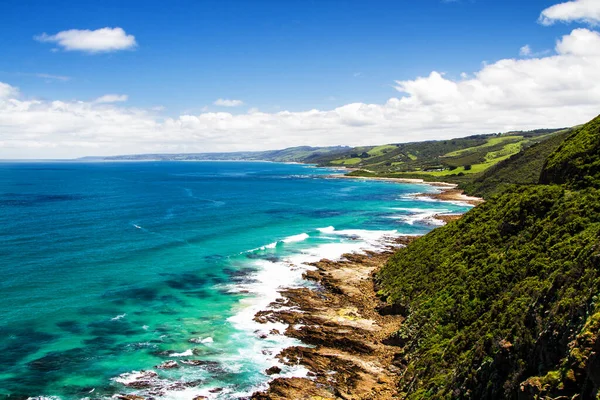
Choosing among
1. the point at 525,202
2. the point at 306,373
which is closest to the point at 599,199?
the point at 525,202

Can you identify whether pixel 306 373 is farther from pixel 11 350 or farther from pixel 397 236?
pixel 397 236

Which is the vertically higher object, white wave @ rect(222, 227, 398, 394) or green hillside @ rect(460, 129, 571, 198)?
green hillside @ rect(460, 129, 571, 198)

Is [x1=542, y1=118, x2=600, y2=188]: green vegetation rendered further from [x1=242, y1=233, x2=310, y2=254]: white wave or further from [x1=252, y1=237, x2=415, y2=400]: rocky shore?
[x1=242, y1=233, x2=310, y2=254]: white wave

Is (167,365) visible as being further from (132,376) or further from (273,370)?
(273,370)

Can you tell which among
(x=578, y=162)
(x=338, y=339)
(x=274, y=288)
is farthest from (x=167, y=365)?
(x=578, y=162)

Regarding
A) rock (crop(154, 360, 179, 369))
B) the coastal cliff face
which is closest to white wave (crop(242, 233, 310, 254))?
the coastal cliff face

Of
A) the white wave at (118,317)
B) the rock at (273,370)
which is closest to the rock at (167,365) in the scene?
the rock at (273,370)
